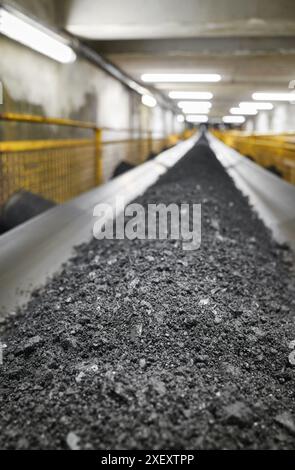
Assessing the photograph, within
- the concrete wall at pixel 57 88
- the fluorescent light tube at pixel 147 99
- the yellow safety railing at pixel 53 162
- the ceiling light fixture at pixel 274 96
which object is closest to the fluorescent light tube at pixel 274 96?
the ceiling light fixture at pixel 274 96

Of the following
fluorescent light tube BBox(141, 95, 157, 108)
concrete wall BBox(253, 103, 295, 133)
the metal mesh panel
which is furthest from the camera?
concrete wall BBox(253, 103, 295, 133)

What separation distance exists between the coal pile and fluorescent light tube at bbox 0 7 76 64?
3.67 meters

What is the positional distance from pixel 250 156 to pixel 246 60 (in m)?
4.25

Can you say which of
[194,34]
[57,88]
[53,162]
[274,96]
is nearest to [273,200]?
[53,162]

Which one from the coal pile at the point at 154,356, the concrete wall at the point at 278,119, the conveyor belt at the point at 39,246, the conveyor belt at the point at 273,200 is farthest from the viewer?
the concrete wall at the point at 278,119

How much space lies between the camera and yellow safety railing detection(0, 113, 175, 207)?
12.9 ft

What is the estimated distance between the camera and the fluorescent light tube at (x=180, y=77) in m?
13.8

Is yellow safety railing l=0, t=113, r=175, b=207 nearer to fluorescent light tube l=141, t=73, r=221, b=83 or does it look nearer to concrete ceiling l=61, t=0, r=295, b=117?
concrete ceiling l=61, t=0, r=295, b=117

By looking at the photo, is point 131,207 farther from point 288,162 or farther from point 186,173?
point 288,162

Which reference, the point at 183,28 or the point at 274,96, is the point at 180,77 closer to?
the point at 183,28

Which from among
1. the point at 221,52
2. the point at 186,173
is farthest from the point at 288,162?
the point at 221,52

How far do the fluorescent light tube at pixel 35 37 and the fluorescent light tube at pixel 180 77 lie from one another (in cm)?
630

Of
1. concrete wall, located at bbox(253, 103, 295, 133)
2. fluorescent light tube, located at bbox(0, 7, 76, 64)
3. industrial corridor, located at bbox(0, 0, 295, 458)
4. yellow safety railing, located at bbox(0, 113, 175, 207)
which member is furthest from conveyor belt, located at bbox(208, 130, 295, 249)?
concrete wall, located at bbox(253, 103, 295, 133)

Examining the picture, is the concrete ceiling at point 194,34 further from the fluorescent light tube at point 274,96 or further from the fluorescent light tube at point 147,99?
the fluorescent light tube at point 274,96
